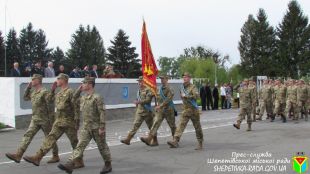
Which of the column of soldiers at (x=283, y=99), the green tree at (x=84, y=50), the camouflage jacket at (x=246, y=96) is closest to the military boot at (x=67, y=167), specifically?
the camouflage jacket at (x=246, y=96)

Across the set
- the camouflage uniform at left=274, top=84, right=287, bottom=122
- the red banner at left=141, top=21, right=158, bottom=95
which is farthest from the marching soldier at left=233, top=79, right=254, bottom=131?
the red banner at left=141, top=21, right=158, bottom=95

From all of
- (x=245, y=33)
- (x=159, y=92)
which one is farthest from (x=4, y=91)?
(x=245, y=33)

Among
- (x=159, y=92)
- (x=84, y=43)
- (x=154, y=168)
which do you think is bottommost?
(x=154, y=168)

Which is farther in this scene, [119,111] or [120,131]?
[119,111]

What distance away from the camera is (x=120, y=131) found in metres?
19.3

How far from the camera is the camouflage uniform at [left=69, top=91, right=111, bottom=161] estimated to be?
10.2 metres

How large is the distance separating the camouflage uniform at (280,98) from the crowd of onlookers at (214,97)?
9204mm

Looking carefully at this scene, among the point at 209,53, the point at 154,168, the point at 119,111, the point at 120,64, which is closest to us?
the point at 154,168

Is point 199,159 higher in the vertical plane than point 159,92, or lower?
lower

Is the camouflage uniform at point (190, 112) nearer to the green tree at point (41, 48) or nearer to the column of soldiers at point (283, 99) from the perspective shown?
the column of soldiers at point (283, 99)

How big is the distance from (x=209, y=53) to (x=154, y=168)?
377 ft

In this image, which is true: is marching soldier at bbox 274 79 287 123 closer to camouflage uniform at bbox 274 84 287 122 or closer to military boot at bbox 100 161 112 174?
camouflage uniform at bbox 274 84 287 122

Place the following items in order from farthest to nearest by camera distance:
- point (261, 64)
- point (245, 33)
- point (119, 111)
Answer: point (245, 33)
point (261, 64)
point (119, 111)

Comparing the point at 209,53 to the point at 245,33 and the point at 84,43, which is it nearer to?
the point at 245,33
